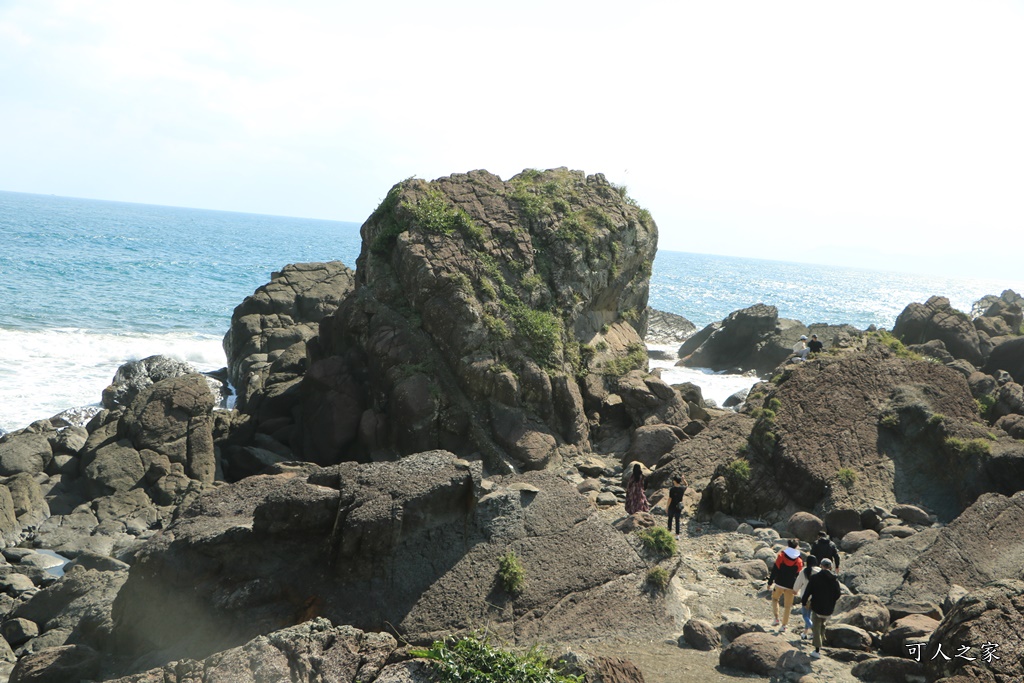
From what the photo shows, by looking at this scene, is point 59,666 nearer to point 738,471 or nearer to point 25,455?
point 25,455

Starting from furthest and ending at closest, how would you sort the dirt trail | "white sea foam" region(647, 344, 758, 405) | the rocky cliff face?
1. "white sea foam" region(647, 344, 758, 405)
2. the rocky cliff face
3. the dirt trail

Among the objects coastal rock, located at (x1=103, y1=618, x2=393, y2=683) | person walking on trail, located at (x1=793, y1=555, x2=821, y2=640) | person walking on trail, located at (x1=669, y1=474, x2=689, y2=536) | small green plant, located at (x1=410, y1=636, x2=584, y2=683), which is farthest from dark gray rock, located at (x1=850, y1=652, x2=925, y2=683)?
person walking on trail, located at (x1=669, y1=474, x2=689, y2=536)

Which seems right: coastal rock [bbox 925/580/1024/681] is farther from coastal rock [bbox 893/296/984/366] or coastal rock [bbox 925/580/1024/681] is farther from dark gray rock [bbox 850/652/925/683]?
coastal rock [bbox 893/296/984/366]

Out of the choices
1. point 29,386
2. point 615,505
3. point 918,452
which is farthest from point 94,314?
point 918,452

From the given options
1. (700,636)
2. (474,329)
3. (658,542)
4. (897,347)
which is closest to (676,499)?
(658,542)

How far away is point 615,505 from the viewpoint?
861 inches

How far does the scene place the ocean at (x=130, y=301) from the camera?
40.7 meters

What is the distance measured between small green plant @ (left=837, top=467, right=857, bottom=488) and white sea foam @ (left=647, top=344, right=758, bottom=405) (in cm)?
1719

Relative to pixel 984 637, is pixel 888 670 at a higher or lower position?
lower

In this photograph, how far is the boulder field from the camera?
12422mm

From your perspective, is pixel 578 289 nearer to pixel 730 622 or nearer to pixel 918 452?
pixel 918 452

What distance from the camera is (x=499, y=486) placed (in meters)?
14.4

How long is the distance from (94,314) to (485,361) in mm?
39498

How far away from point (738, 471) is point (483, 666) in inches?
517
